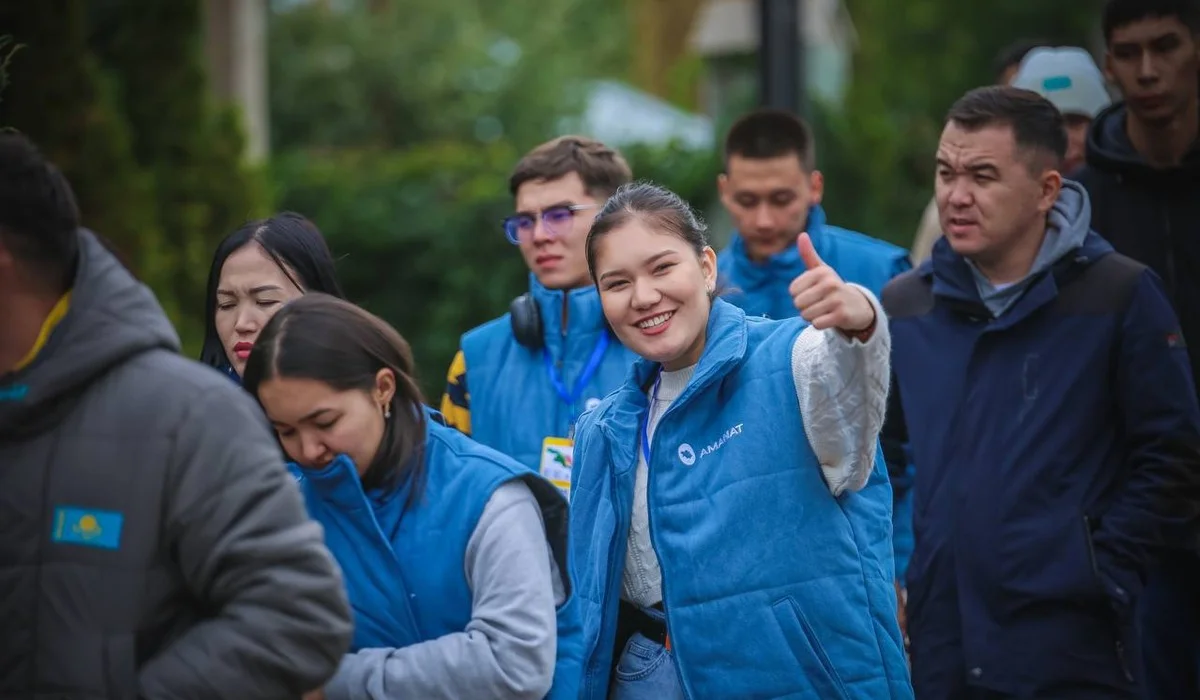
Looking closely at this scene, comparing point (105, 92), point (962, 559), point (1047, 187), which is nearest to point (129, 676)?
point (962, 559)

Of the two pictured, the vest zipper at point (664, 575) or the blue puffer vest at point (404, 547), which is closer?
the blue puffer vest at point (404, 547)

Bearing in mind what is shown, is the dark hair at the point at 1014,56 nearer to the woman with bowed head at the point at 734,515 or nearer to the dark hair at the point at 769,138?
the dark hair at the point at 769,138

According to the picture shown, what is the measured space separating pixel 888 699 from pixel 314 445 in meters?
1.50

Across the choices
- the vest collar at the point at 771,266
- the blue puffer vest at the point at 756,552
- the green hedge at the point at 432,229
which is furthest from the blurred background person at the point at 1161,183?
the green hedge at the point at 432,229

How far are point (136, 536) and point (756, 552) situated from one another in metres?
1.52

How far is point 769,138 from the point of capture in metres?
6.66

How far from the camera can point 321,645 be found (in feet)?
9.29

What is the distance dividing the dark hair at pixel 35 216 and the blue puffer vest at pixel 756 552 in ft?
4.98

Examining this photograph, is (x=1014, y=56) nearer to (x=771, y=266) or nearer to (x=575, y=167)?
(x=771, y=266)

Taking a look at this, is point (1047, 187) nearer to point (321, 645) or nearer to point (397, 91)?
point (321, 645)

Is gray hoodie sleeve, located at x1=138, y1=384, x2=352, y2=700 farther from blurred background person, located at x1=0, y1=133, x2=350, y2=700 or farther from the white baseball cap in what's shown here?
the white baseball cap

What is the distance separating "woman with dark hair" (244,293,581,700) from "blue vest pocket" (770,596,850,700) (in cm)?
59

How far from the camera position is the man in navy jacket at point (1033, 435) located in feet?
15.3

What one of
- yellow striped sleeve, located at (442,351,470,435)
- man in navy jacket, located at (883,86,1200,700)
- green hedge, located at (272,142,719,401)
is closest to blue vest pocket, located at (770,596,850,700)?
man in navy jacket, located at (883,86,1200,700)
